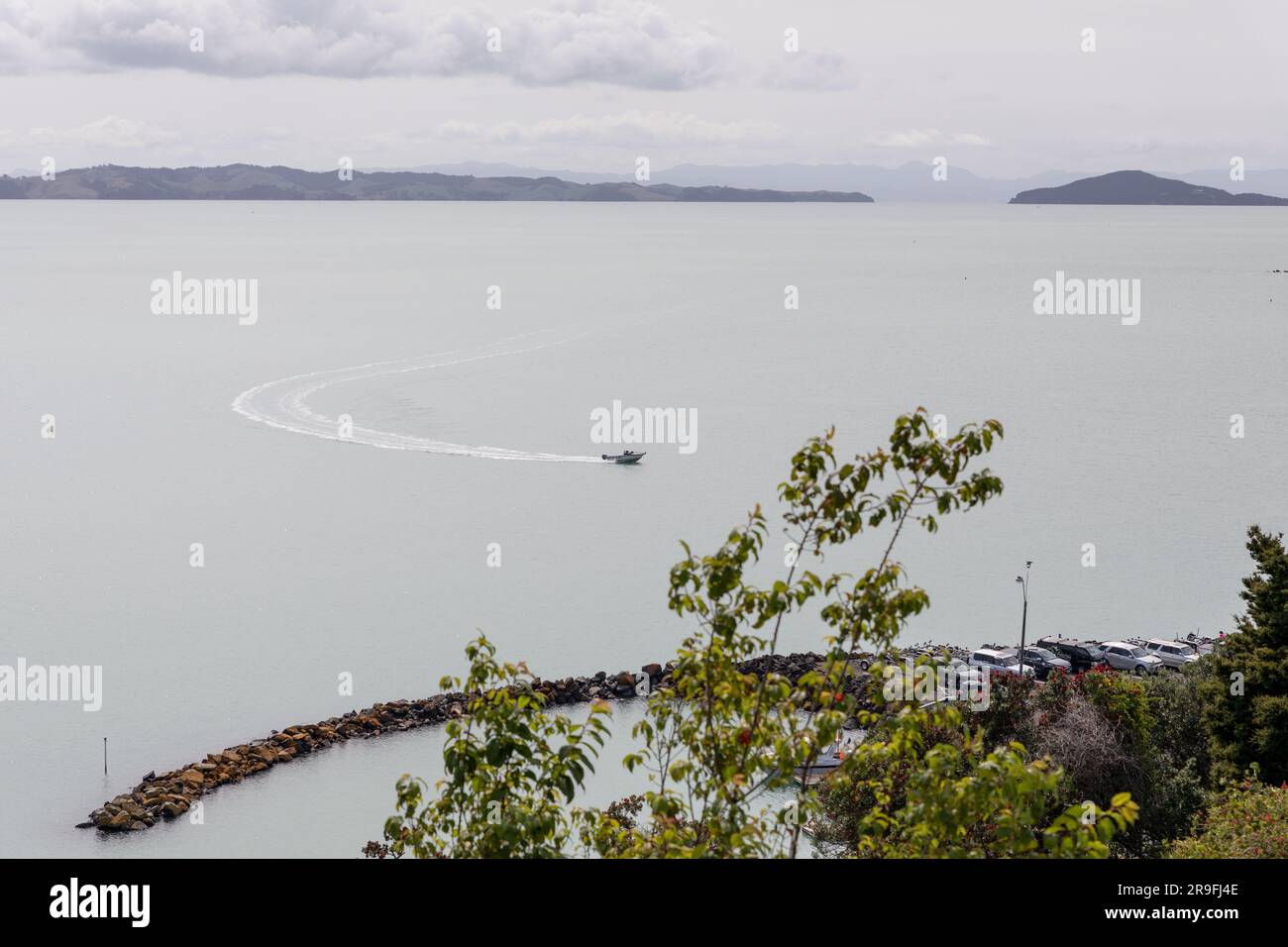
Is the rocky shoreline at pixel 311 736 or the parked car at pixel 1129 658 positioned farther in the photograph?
the parked car at pixel 1129 658

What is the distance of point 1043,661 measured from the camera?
30391 mm

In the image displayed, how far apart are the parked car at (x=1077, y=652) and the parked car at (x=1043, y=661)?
8.8 inches

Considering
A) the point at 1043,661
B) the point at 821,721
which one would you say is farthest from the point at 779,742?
the point at 1043,661

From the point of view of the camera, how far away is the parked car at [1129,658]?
30000mm

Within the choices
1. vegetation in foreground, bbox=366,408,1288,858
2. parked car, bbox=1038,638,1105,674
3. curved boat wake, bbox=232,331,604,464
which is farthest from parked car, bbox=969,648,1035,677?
curved boat wake, bbox=232,331,604,464

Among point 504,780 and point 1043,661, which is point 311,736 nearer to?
point 1043,661

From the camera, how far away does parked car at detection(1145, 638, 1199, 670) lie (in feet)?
100

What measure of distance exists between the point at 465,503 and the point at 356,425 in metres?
12.3

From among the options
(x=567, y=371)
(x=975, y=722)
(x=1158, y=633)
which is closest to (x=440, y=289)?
(x=567, y=371)

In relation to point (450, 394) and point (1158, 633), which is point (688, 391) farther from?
point (1158, 633)

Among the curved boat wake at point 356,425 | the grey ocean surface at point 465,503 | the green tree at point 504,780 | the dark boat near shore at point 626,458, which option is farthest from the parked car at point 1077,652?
the green tree at point 504,780

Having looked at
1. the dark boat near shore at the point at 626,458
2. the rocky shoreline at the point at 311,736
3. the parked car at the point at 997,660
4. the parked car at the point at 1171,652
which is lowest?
the rocky shoreline at the point at 311,736

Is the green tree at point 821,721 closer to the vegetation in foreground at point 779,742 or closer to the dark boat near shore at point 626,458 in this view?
the vegetation in foreground at point 779,742
